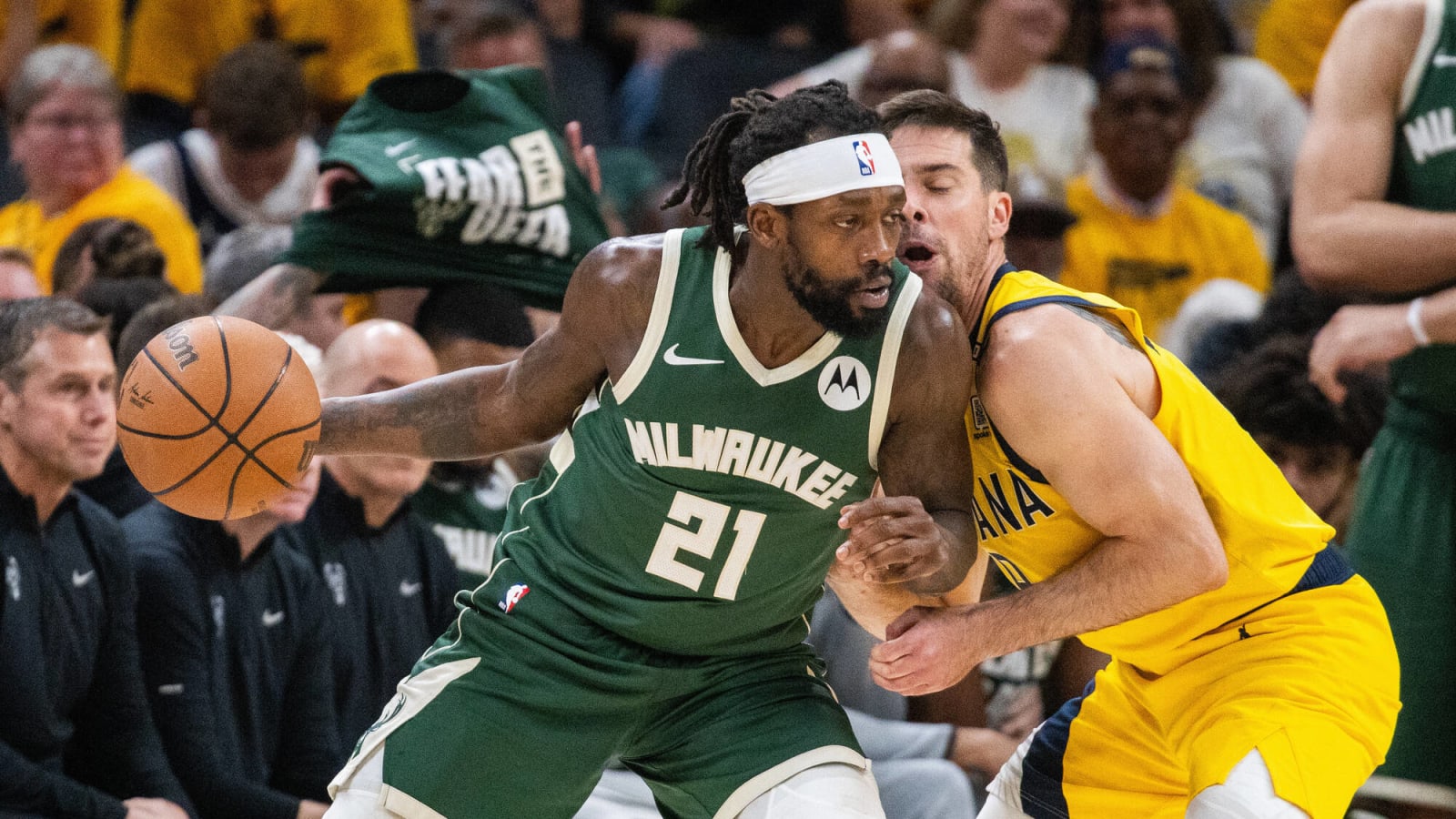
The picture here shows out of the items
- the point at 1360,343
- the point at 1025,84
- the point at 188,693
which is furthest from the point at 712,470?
the point at 1025,84

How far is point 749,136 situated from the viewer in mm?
3508

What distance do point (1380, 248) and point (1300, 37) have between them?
504 cm

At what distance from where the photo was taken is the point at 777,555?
3.59 m

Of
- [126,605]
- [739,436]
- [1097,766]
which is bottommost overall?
[126,605]

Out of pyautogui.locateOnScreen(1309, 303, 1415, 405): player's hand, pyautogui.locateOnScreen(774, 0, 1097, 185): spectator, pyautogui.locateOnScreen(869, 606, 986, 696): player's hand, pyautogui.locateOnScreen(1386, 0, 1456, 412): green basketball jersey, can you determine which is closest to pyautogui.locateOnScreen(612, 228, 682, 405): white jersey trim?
pyautogui.locateOnScreen(869, 606, 986, 696): player's hand

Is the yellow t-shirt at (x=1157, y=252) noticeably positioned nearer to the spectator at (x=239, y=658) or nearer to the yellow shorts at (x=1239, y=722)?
the spectator at (x=239, y=658)

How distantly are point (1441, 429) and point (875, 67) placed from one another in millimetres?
3815

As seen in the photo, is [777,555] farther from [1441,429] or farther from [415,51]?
[415,51]

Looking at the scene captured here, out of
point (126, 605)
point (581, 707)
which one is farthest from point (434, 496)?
point (581, 707)

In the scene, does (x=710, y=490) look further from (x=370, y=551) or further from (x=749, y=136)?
(x=370, y=551)

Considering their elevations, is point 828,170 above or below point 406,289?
above

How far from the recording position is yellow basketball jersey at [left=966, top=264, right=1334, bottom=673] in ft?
11.6

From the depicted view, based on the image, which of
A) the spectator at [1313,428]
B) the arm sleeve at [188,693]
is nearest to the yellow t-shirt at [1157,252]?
the spectator at [1313,428]

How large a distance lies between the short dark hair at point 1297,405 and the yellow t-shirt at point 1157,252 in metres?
1.40
